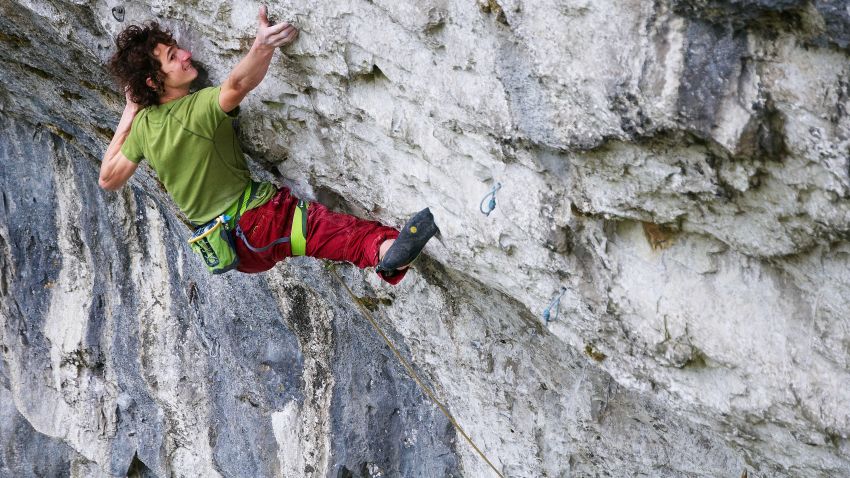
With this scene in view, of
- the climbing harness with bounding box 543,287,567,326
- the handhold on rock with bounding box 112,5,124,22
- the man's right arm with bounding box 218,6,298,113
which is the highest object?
the man's right arm with bounding box 218,6,298,113

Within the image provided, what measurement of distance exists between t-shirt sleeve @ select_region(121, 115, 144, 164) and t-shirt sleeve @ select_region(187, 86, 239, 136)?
16.8 inches

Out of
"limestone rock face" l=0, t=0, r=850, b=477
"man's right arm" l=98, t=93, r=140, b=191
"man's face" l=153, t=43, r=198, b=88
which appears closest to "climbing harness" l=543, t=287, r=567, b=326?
"limestone rock face" l=0, t=0, r=850, b=477

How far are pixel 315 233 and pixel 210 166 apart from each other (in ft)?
2.09

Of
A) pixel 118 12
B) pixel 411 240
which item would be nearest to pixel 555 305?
pixel 411 240

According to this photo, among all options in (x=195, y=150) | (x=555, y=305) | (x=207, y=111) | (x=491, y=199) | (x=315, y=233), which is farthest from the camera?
(x=315, y=233)

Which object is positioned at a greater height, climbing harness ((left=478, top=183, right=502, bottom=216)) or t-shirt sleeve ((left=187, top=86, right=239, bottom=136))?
climbing harness ((left=478, top=183, right=502, bottom=216))

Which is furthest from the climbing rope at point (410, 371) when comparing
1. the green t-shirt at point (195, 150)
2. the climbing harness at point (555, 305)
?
the climbing harness at point (555, 305)

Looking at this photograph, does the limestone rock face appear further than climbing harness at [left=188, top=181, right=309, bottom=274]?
No

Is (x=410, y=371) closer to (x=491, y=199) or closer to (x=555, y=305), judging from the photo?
(x=555, y=305)

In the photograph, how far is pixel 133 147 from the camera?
4.44m

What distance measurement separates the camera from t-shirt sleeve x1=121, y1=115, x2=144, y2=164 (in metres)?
4.40

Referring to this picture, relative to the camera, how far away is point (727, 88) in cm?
256

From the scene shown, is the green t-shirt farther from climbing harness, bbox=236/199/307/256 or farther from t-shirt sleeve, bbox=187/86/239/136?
climbing harness, bbox=236/199/307/256

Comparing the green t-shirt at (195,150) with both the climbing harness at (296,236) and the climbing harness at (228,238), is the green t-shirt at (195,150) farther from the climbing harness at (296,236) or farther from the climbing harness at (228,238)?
the climbing harness at (296,236)
